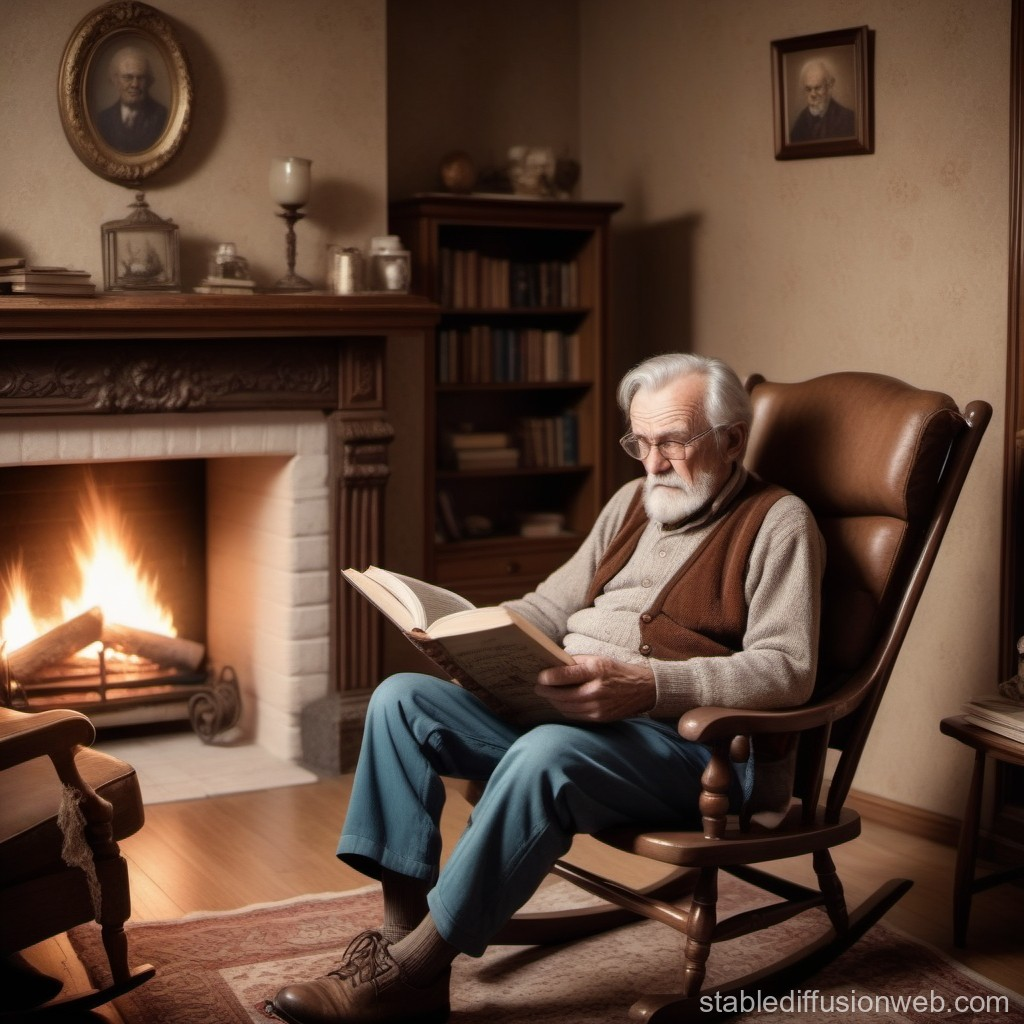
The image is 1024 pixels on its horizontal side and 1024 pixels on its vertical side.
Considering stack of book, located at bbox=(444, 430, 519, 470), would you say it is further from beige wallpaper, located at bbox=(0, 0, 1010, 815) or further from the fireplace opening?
the fireplace opening

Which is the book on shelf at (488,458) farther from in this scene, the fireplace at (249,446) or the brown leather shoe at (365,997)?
the brown leather shoe at (365,997)

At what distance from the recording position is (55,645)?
13.4 ft

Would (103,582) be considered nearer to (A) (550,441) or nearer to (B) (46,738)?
(A) (550,441)

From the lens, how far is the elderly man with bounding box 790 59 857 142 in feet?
12.0

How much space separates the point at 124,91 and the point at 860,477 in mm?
2228

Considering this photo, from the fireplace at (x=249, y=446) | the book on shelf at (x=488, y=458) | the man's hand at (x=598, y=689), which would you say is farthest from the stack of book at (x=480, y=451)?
the man's hand at (x=598, y=689)

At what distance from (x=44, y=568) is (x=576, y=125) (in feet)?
7.78

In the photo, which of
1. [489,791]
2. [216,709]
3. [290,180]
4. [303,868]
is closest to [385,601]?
[489,791]

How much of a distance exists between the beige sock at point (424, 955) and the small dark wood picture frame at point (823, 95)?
233cm

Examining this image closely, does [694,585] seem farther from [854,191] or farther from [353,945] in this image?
[854,191]

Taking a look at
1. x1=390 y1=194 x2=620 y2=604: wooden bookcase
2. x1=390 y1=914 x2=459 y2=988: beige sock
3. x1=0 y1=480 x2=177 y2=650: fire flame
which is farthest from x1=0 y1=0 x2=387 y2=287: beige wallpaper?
x1=390 y1=914 x2=459 y2=988: beige sock

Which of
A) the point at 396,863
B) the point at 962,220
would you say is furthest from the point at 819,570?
the point at 962,220

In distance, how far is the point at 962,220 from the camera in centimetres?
334

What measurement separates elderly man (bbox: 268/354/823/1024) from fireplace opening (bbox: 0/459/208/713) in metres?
1.94
